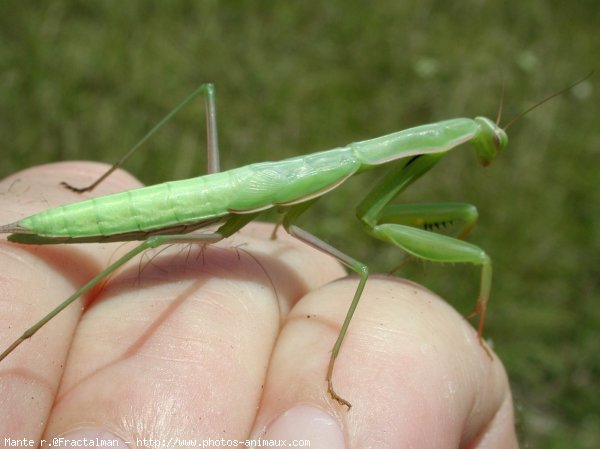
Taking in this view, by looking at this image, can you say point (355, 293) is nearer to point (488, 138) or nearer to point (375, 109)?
point (488, 138)

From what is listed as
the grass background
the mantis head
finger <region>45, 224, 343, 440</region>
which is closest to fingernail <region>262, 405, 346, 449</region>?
finger <region>45, 224, 343, 440</region>

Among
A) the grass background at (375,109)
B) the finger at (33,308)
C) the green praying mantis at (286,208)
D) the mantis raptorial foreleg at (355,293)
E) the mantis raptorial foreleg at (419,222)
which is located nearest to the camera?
the finger at (33,308)

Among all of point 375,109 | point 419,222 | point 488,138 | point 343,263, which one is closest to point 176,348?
point 343,263

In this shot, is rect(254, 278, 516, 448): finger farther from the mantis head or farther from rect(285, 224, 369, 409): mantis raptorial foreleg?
the mantis head

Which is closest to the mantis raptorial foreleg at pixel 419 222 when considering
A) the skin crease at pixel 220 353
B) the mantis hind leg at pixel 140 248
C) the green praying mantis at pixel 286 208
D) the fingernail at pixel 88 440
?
the green praying mantis at pixel 286 208

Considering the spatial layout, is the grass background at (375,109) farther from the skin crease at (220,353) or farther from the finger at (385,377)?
the skin crease at (220,353)

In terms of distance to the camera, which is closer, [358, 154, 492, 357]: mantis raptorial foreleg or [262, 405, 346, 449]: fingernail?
[262, 405, 346, 449]: fingernail

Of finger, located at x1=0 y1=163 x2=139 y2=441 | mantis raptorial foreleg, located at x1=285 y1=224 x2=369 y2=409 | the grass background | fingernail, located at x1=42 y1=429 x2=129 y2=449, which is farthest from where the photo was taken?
the grass background
